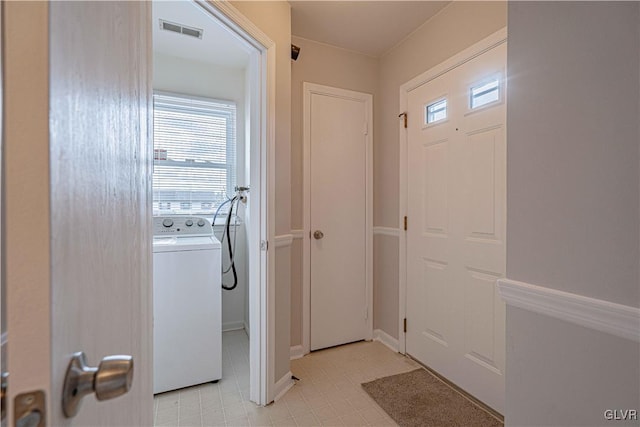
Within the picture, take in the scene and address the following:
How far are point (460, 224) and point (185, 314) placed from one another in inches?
72.4

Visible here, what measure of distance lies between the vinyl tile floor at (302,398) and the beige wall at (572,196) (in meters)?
1.02

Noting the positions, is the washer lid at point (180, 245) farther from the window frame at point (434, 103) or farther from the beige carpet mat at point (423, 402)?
the window frame at point (434, 103)

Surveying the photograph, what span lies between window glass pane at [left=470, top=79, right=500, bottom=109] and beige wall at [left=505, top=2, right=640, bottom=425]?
84 cm

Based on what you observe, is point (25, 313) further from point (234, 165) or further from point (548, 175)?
point (234, 165)

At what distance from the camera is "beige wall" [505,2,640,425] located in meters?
0.66

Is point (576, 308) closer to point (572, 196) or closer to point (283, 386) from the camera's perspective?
point (572, 196)

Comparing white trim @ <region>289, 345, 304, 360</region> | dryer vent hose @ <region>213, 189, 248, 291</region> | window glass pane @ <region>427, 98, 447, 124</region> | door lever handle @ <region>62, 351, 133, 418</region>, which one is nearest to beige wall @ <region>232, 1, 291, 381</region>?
white trim @ <region>289, 345, 304, 360</region>

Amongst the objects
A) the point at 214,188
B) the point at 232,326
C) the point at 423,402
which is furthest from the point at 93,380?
the point at 232,326

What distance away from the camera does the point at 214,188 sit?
275 cm

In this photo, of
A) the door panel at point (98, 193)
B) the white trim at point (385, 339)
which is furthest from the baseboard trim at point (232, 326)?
the door panel at point (98, 193)

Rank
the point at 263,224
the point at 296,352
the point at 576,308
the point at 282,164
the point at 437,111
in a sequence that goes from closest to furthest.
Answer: the point at 576,308 → the point at 263,224 → the point at 282,164 → the point at 437,111 → the point at 296,352

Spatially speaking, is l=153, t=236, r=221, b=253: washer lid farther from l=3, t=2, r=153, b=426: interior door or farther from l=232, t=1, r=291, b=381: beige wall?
l=3, t=2, r=153, b=426: interior door

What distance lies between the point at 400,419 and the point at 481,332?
0.68 m

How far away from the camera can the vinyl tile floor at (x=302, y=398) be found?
1.58 meters
